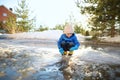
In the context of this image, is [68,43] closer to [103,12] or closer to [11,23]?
[103,12]

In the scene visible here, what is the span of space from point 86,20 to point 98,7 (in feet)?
5.69

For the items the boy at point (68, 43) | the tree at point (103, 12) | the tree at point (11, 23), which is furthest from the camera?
the tree at point (11, 23)

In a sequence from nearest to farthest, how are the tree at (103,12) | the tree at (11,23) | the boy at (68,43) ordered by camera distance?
the boy at (68,43) → the tree at (103,12) → the tree at (11,23)

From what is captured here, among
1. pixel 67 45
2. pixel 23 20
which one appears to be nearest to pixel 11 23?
pixel 23 20

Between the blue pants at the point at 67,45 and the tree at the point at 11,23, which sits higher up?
the tree at the point at 11,23

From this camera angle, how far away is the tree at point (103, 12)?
→ 1647 centimetres

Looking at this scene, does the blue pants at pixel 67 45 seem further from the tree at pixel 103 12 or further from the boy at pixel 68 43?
the tree at pixel 103 12

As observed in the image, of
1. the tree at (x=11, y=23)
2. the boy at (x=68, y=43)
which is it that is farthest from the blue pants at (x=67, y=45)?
the tree at (x=11, y=23)

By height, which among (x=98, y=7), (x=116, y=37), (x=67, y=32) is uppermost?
(x=98, y=7)

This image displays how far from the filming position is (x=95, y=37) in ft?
59.5

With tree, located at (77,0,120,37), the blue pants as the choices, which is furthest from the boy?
tree, located at (77,0,120,37)

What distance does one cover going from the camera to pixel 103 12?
16.8 metres

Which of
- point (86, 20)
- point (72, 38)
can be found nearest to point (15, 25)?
point (86, 20)

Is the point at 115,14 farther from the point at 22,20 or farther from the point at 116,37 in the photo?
the point at 22,20
